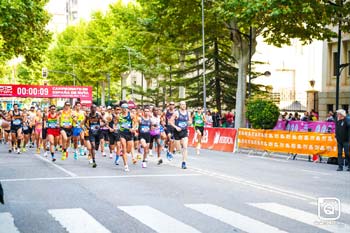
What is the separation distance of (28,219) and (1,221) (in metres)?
0.40

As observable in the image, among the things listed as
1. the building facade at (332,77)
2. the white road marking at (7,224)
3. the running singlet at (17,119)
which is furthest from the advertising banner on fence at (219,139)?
the white road marking at (7,224)

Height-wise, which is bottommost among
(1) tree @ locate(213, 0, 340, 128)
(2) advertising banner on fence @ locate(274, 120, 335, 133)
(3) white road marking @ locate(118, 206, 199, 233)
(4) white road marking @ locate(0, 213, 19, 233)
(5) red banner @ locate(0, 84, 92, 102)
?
(4) white road marking @ locate(0, 213, 19, 233)

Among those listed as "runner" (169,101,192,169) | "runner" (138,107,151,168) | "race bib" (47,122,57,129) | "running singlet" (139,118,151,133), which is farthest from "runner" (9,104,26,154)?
"runner" (169,101,192,169)

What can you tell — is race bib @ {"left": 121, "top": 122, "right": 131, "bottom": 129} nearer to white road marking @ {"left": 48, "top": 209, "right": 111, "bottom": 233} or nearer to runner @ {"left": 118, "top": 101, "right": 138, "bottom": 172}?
runner @ {"left": 118, "top": 101, "right": 138, "bottom": 172}

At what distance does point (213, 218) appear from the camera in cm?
1010

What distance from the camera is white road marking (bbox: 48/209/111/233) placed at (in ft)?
30.0

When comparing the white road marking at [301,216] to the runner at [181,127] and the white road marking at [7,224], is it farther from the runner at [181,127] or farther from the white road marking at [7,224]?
the runner at [181,127]

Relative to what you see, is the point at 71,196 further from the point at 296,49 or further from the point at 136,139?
the point at 296,49

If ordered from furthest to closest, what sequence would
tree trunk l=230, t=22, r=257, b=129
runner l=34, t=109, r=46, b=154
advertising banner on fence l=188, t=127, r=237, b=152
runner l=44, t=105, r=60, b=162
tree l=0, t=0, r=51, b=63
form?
tree trunk l=230, t=22, r=257, b=129 < tree l=0, t=0, r=51, b=63 < advertising banner on fence l=188, t=127, r=237, b=152 < runner l=34, t=109, r=46, b=154 < runner l=44, t=105, r=60, b=162

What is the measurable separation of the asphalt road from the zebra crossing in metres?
0.01

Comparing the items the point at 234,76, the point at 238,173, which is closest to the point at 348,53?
the point at 234,76

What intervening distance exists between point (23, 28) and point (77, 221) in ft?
82.8

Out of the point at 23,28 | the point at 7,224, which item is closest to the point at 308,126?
the point at 23,28

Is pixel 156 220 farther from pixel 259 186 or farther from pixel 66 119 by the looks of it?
pixel 66 119
